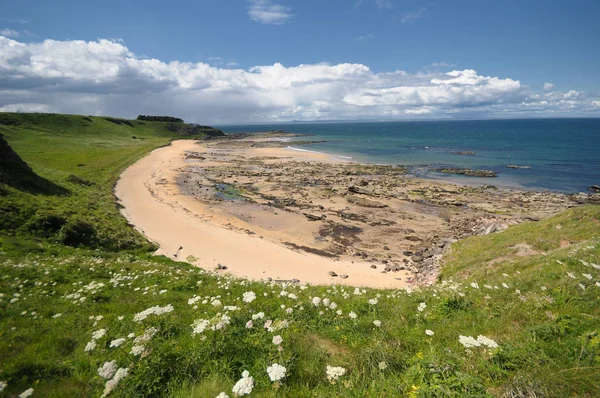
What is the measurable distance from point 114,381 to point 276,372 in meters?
3.02

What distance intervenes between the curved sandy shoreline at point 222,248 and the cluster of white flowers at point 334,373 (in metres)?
16.5

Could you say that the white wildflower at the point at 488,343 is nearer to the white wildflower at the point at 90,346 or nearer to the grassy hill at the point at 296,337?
the grassy hill at the point at 296,337

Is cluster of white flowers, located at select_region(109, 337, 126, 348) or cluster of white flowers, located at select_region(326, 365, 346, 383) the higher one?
cluster of white flowers, located at select_region(326, 365, 346, 383)

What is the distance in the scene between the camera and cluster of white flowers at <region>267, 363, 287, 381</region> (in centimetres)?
485

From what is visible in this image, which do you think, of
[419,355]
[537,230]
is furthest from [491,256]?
[419,355]

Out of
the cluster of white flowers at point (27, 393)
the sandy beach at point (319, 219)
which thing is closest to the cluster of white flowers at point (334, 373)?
the cluster of white flowers at point (27, 393)

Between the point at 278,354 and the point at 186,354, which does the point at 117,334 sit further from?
the point at 278,354

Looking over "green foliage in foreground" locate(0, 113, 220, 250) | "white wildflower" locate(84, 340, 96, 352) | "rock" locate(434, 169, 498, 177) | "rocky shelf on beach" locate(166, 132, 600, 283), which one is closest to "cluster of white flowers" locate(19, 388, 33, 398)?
"white wildflower" locate(84, 340, 96, 352)

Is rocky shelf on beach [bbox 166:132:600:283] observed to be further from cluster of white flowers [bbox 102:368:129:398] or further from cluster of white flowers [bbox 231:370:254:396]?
→ cluster of white flowers [bbox 102:368:129:398]

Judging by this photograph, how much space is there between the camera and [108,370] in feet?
17.7

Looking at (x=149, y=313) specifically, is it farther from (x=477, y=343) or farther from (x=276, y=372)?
(x=477, y=343)

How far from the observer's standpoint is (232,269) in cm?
2458

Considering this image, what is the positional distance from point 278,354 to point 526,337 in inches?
208

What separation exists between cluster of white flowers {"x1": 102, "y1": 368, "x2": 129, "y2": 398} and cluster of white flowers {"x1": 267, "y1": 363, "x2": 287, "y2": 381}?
9.04 feet
